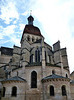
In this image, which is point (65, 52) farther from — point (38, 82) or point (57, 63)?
point (38, 82)

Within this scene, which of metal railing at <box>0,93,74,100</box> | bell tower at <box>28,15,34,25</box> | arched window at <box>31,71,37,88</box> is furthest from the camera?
bell tower at <box>28,15,34,25</box>

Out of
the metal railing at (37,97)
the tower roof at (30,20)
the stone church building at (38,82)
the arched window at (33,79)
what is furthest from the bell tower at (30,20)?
the metal railing at (37,97)

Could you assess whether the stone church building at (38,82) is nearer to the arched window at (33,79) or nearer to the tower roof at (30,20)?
the arched window at (33,79)

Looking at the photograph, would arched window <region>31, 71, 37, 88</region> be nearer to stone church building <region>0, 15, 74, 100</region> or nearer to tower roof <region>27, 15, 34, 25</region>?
stone church building <region>0, 15, 74, 100</region>

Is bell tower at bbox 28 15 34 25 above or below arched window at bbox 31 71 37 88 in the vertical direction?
above

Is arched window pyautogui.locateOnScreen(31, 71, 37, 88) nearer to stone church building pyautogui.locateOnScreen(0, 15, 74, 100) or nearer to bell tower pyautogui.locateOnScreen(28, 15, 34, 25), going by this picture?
stone church building pyautogui.locateOnScreen(0, 15, 74, 100)

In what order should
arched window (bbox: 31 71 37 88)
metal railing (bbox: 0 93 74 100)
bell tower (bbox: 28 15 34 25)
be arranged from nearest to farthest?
metal railing (bbox: 0 93 74 100)
arched window (bbox: 31 71 37 88)
bell tower (bbox: 28 15 34 25)

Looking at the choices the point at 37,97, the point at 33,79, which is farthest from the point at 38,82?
the point at 37,97

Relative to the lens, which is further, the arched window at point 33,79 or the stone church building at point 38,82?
the arched window at point 33,79

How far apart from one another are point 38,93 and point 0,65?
17.0 metres

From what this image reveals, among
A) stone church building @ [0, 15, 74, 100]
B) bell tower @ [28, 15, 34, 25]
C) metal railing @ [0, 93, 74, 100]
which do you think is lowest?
metal railing @ [0, 93, 74, 100]

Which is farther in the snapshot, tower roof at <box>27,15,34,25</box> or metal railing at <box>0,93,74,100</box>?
tower roof at <box>27,15,34,25</box>

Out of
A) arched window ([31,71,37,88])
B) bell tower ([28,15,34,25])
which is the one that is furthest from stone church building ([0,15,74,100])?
bell tower ([28,15,34,25])

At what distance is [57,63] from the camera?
2166 cm
